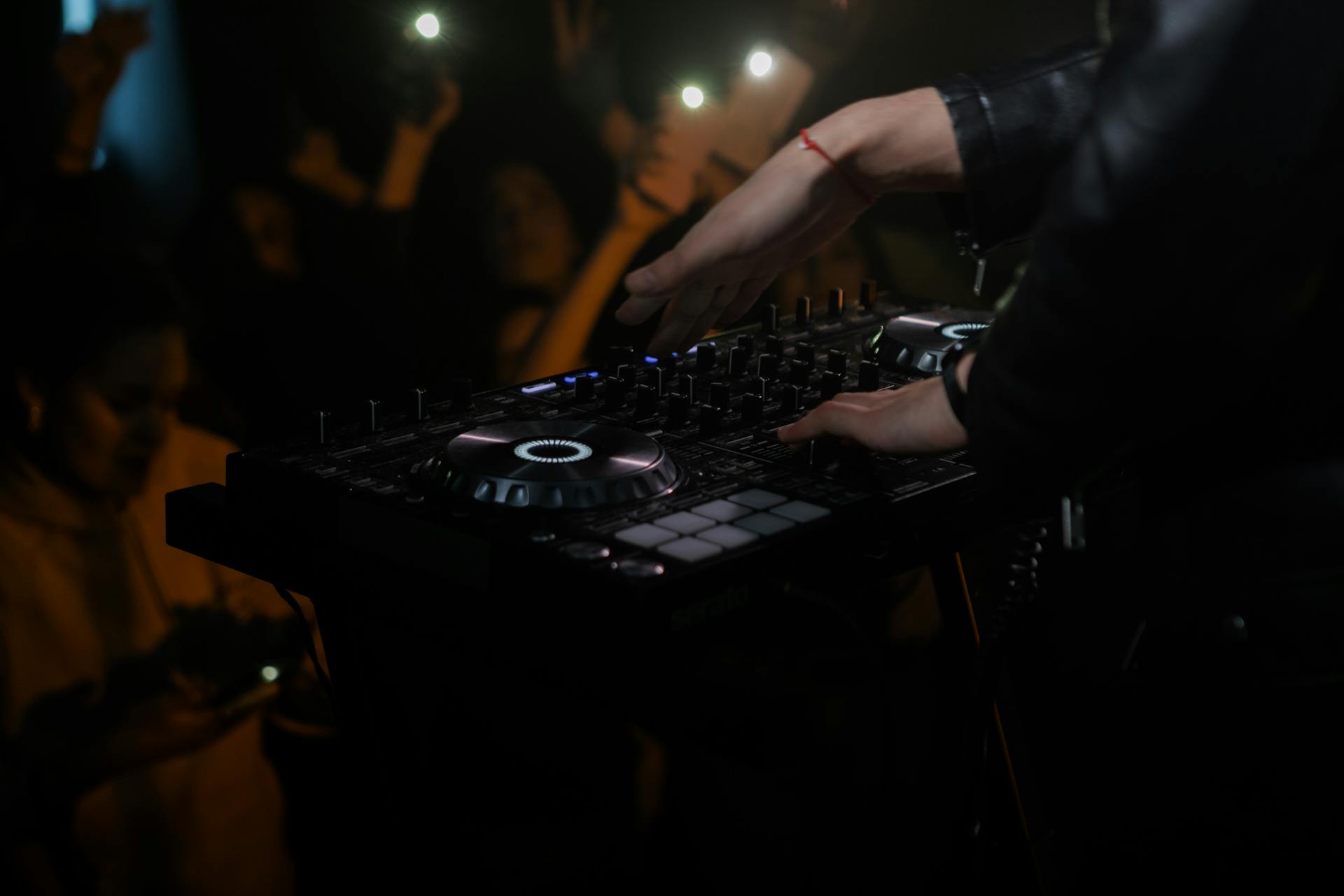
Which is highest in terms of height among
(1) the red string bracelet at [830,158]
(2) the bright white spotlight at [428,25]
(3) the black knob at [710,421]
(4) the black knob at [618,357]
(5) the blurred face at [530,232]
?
(2) the bright white spotlight at [428,25]

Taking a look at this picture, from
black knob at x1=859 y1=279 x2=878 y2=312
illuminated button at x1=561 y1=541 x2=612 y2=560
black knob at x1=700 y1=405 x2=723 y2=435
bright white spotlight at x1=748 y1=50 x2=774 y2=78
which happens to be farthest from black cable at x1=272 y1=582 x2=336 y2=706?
bright white spotlight at x1=748 y1=50 x2=774 y2=78

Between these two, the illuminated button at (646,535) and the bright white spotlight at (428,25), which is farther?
the bright white spotlight at (428,25)

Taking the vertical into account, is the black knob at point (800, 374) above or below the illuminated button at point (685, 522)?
above

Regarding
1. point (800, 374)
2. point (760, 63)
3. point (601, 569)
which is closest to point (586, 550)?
point (601, 569)

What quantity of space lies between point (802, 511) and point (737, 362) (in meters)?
0.52

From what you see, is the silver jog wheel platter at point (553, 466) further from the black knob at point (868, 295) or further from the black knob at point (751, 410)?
the black knob at point (868, 295)

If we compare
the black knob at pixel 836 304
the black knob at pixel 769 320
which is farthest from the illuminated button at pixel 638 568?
the black knob at pixel 836 304

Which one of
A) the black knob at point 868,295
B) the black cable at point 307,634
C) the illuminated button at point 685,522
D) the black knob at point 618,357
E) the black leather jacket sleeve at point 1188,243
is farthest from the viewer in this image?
the black knob at point 868,295

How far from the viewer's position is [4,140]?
1404 mm

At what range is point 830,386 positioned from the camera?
153cm

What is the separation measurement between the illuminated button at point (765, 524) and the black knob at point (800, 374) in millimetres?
413

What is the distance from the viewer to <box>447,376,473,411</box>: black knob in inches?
59.4

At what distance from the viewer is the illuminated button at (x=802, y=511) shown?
1172 millimetres

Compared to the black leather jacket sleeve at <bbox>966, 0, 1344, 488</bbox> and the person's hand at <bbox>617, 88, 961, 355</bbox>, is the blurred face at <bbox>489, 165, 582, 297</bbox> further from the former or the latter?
the black leather jacket sleeve at <bbox>966, 0, 1344, 488</bbox>
